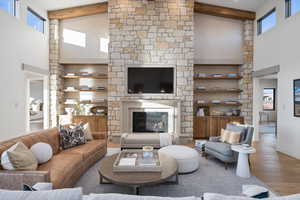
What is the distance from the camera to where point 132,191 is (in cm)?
256

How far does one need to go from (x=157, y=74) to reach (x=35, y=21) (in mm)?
4222

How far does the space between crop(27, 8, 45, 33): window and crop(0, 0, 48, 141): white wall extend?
0.63 feet

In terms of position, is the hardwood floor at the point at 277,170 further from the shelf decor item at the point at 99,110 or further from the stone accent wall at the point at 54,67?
the stone accent wall at the point at 54,67

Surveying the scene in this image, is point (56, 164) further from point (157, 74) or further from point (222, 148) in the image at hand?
point (157, 74)

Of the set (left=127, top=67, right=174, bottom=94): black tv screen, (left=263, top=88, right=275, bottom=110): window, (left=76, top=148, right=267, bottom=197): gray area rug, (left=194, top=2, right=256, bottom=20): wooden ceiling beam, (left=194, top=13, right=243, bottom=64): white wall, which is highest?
(left=194, top=2, right=256, bottom=20): wooden ceiling beam

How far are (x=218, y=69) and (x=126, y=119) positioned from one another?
3785mm

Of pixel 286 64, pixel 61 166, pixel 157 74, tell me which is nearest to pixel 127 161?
pixel 61 166

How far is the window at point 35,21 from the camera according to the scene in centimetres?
531

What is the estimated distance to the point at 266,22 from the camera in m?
5.54

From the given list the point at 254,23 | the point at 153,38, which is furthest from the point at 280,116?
the point at 153,38

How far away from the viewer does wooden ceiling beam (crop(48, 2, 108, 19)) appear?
596 cm

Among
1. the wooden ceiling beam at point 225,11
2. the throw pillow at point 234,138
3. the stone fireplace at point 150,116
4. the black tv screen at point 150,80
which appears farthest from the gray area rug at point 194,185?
the wooden ceiling beam at point 225,11

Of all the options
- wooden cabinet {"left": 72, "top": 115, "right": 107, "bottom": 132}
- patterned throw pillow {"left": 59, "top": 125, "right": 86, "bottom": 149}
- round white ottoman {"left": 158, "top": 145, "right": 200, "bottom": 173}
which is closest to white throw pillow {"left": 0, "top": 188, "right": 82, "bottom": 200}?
round white ottoman {"left": 158, "top": 145, "right": 200, "bottom": 173}

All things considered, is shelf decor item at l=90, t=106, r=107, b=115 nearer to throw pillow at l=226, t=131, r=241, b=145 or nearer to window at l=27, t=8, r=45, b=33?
window at l=27, t=8, r=45, b=33
